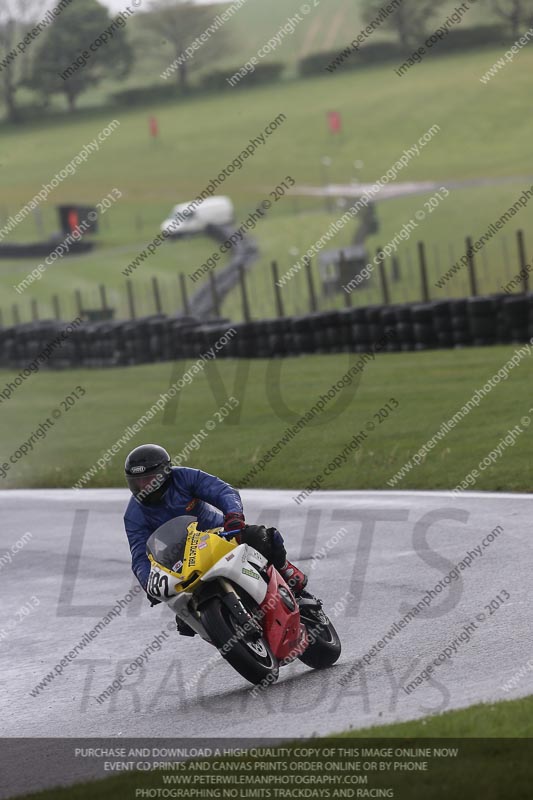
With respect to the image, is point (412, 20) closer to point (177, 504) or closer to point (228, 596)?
point (177, 504)

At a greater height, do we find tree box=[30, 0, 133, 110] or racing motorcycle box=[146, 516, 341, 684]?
racing motorcycle box=[146, 516, 341, 684]

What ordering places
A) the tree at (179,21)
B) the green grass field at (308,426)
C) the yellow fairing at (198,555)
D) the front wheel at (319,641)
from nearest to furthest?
the yellow fairing at (198,555)
the front wheel at (319,641)
the green grass field at (308,426)
the tree at (179,21)

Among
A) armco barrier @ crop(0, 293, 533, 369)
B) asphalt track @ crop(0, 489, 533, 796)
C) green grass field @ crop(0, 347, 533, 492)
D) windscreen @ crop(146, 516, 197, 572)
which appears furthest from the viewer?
armco barrier @ crop(0, 293, 533, 369)

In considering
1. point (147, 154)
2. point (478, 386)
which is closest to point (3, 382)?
point (478, 386)

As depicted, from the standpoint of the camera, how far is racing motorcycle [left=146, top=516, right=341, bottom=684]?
26.3 ft

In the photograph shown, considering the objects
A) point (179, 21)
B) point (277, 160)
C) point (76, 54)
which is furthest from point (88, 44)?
point (277, 160)

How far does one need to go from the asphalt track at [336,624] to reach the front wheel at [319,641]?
0.09m

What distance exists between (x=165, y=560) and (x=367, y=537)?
487 cm

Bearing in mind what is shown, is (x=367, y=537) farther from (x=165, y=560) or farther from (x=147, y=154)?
(x=147, y=154)

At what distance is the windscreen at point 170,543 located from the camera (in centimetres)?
818

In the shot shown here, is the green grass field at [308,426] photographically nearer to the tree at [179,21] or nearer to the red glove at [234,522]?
the red glove at [234,522]

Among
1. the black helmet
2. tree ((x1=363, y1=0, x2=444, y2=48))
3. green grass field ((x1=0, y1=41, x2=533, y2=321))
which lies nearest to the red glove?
the black helmet

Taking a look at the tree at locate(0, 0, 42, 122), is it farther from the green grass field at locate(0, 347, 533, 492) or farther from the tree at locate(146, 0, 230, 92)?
the green grass field at locate(0, 347, 533, 492)

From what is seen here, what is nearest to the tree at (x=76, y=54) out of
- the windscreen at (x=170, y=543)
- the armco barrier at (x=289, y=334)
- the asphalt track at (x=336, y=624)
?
the armco barrier at (x=289, y=334)
